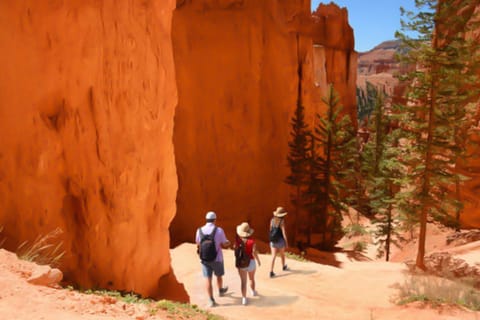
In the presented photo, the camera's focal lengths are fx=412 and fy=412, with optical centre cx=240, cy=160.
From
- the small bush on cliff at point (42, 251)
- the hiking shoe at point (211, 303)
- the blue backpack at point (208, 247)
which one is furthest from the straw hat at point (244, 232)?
the small bush on cliff at point (42, 251)

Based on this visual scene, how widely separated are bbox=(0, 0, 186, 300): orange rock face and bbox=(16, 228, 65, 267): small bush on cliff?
0.51ft

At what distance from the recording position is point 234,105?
65.9 feet

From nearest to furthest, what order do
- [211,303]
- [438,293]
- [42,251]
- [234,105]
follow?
[42,251] → [211,303] → [438,293] → [234,105]

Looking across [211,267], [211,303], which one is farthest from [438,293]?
[211,267]

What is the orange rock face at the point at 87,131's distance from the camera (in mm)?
5668

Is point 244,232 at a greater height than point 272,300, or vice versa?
point 244,232

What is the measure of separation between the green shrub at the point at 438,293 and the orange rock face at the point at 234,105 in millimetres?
9827

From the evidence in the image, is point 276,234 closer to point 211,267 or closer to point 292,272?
point 292,272

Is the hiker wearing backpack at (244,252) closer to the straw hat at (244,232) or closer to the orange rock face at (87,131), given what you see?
the straw hat at (244,232)

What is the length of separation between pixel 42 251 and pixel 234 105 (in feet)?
49.6

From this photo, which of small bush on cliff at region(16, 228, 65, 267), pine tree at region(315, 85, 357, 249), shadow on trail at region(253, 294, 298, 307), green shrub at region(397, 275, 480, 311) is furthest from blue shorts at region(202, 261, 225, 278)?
pine tree at region(315, 85, 357, 249)

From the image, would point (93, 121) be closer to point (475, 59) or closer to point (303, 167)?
point (475, 59)

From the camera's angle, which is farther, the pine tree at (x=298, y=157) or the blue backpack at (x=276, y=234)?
the pine tree at (x=298, y=157)

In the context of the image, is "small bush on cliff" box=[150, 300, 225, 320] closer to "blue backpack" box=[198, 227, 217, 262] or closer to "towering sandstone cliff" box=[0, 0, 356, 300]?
"towering sandstone cliff" box=[0, 0, 356, 300]
